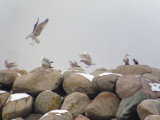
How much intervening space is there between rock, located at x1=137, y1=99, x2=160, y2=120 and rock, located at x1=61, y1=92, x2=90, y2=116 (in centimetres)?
169

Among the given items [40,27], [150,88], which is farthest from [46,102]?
[150,88]

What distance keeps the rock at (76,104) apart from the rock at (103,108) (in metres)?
0.28

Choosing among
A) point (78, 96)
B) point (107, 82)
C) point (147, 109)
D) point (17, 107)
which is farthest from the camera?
point (17, 107)

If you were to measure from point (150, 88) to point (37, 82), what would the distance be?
3.22 m

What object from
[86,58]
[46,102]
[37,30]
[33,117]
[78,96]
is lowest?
[33,117]

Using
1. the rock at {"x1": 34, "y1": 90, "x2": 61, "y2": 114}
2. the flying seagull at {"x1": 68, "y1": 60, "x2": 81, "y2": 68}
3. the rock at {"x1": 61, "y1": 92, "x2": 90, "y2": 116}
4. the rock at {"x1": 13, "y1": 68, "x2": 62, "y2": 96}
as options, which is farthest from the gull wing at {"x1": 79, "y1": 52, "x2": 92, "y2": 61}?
the rock at {"x1": 61, "y1": 92, "x2": 90, "y2": 116}

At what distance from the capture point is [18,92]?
6.38 metres

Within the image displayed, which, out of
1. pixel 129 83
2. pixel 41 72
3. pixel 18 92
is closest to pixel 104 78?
pixel 129 83

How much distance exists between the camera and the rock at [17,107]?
5582 mm

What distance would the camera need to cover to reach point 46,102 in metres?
5.83

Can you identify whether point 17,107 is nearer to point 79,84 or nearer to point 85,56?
point 79,84

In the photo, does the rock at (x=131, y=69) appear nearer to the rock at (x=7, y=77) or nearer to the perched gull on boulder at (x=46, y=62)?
the perched gull on boulder at (x=46, y=62)

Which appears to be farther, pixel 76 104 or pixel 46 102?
pixel 46 102

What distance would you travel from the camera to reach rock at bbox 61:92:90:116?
534 centimetres
